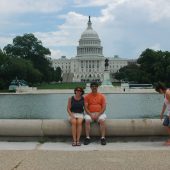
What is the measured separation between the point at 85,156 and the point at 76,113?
1939mm

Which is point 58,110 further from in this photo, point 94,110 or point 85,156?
point 85,156

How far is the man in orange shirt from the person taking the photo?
9.78 meters

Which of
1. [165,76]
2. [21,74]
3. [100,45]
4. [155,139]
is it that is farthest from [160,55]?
[100,45]

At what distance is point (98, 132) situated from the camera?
9.96 metres

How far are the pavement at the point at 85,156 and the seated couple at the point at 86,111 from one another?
250 millimetres

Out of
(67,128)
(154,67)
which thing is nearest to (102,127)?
(67,128)

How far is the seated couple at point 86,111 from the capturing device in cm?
973

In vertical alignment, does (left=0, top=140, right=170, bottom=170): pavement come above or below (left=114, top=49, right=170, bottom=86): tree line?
below

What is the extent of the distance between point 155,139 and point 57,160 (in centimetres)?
278

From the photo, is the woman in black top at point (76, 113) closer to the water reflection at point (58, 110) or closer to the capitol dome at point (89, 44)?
the water reflection at point (58, 110)

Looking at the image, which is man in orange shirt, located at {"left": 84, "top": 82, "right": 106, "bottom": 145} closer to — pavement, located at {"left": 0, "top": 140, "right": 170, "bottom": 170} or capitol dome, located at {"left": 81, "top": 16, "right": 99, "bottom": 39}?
pavement, located at {"left": 0, "top": 140, "right": 170, "bottom": 170}

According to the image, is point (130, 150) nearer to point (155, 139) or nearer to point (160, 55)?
point (155, 139)

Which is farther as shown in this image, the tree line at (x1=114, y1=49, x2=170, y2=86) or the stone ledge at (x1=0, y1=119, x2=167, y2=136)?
the tree line at (x1=114, y1=49, x2=170, y2=86)

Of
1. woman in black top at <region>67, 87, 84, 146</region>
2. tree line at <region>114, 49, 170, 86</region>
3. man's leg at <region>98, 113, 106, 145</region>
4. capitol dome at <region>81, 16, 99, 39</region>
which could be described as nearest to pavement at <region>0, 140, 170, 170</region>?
man's leg at <region>98, 113, 106, 145</region>
